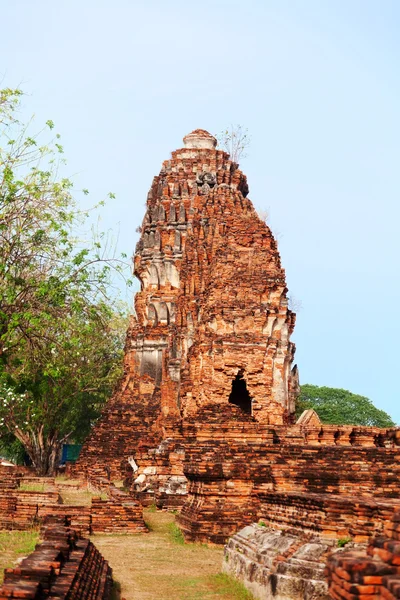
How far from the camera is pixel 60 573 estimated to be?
24.5 ft

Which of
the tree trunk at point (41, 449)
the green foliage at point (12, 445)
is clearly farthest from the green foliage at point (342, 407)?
the tree trunk at point (41, 449)

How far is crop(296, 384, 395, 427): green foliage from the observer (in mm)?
52719

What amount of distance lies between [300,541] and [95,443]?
2283 cm

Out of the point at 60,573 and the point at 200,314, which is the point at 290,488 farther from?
Answer: the point at 200,314

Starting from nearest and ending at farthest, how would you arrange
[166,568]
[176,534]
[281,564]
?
[281,564] → [166,568] → [176,534]

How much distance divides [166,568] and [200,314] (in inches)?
539

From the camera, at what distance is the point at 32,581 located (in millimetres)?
6621

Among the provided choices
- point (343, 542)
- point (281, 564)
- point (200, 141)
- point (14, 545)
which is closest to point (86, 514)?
point (14, 545)

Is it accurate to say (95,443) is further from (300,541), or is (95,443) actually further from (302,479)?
(300,541)

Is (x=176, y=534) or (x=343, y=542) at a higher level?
(x=176, y=534)

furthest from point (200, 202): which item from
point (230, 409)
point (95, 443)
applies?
point (230, 409)

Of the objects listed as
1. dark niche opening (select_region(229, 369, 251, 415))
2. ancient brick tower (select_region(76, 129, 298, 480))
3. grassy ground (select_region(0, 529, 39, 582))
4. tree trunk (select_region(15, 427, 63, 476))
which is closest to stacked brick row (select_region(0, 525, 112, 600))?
grassy ground (select_region(0, 529, 39, 582))

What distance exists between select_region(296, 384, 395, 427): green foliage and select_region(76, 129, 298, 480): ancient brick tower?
18545mm

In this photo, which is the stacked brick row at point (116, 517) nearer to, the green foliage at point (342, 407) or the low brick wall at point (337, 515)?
the low brick wall at point (337, 515)
